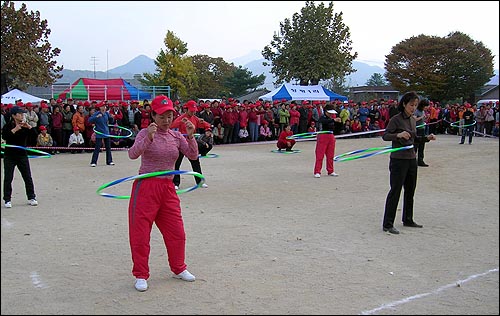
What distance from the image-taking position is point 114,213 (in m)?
8.70

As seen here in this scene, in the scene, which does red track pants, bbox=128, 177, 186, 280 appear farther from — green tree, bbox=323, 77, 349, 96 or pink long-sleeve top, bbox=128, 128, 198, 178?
green tree, bbox=323, 77, 349, 96

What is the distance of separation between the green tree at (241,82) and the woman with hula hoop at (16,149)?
187 feet

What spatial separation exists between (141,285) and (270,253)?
6.06 feet

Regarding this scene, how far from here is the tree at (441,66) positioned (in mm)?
46906

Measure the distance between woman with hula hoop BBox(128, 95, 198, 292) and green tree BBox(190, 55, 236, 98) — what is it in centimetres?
5824

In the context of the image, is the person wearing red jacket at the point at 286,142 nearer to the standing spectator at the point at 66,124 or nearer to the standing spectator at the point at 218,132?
the standing spectator at the point at 218,132

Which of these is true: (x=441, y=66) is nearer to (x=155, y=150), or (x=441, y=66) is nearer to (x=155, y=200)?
(x=155, y=150)

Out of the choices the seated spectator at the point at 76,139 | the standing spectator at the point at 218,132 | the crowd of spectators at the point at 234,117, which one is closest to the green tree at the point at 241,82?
the crowd of spectators at the point at 234,117

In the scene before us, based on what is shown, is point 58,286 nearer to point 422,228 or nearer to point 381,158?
point 422,228

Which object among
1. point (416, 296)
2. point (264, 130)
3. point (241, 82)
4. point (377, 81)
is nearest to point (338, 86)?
point (241, 82)

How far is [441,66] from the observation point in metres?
47.5

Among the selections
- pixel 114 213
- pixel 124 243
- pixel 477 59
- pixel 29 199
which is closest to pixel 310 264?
pixel 124 243

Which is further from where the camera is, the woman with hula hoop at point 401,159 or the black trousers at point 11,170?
the black trousers at point 11,170

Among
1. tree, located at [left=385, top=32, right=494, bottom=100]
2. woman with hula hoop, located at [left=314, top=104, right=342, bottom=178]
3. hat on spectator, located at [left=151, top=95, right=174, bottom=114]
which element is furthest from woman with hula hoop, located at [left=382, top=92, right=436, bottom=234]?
tree, located at [left=385, top=32, right=494, bottom=100]
